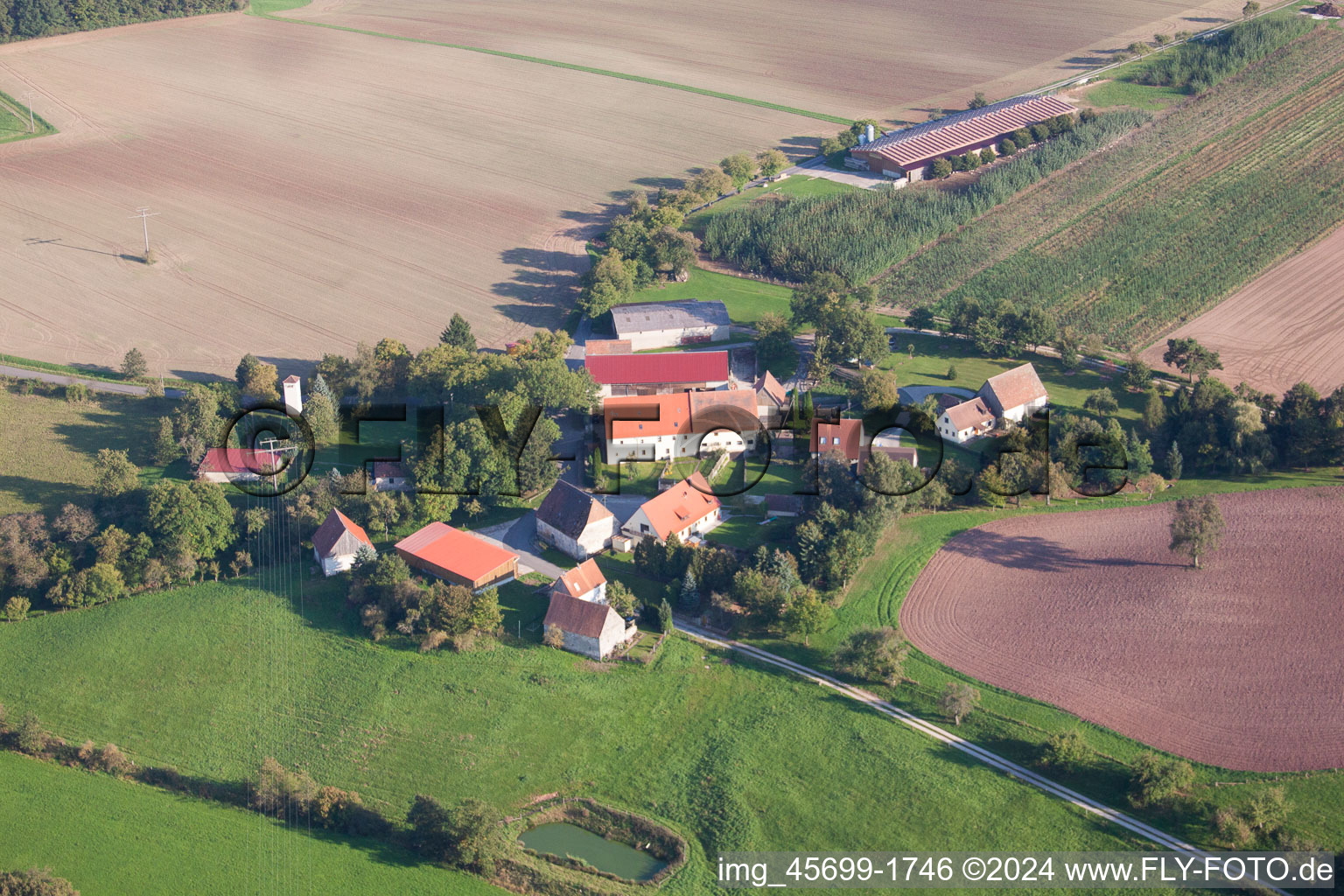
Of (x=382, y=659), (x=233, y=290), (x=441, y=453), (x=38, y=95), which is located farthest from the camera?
(x=38, y=95)

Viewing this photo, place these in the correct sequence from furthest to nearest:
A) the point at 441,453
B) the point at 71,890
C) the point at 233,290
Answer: the point at 233,290, the point at 441,453, the point at 71,890

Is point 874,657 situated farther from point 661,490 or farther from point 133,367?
point 133,367

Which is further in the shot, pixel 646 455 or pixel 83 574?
pixel 646 455

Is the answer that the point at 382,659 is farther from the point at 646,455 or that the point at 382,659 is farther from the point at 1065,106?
the point at 1065,106

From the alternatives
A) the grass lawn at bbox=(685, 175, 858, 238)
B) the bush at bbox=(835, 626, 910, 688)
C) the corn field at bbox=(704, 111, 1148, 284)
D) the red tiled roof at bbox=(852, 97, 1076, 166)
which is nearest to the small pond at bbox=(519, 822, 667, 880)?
the bush at bbox=(835, 626, 910, 688)

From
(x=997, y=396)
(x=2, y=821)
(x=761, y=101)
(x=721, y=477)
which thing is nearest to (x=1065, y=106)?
(x=761, y=101)

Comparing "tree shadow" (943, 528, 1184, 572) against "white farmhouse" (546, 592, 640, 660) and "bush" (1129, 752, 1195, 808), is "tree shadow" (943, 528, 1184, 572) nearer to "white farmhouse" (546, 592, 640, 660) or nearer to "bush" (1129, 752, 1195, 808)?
"bush" (1129, 752, 1195, 808)

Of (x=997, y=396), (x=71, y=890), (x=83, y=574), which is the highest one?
(x=997, y=396)

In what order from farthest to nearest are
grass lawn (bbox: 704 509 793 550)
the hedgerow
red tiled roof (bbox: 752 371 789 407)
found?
1. the hedgerow
2. red tiled roof (bbox: 752 371 789 407)
3. grass lawn (bbox: 704 509 793 550)
